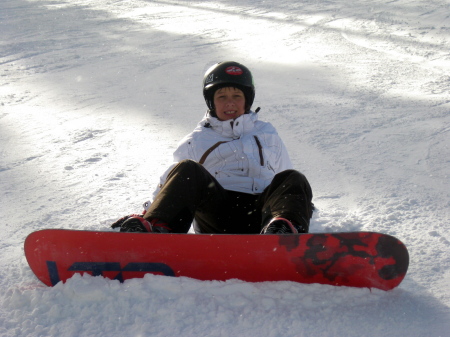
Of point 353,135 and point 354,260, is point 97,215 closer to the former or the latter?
point 354,260

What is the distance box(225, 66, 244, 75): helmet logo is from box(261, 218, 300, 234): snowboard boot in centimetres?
100

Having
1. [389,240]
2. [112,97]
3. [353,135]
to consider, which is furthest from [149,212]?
[112,97]

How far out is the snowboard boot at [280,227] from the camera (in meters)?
2.10

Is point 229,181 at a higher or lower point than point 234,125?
lower

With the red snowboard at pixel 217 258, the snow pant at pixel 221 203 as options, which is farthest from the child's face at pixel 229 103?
the red snowboard at pixel 217 258

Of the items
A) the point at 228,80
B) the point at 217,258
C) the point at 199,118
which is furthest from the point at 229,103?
the point at 199,118

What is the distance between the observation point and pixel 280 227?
212cm

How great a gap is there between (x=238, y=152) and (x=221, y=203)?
33 centimetres

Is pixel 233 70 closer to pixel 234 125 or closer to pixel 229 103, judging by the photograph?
pixel 229 103

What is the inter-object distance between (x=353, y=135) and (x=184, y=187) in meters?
2.41

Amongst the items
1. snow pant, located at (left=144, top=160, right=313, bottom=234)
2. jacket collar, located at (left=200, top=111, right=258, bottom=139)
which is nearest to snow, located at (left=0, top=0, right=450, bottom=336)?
snow pant, located at (left=144, top=160, right=313, bottom=234)

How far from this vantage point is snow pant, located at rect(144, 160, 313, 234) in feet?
7.28

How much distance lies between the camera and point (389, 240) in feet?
6.34

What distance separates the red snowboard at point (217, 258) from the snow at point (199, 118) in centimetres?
5
